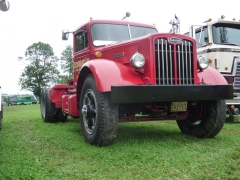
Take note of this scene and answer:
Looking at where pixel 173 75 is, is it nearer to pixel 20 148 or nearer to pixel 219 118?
pixel 219 118

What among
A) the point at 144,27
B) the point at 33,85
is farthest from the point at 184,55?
the point at 33,85

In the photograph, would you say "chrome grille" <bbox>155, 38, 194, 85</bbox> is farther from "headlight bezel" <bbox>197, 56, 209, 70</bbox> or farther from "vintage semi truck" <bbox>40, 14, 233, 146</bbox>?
"headlight bezel" <bbox>197, 56, 209, 70</bbox>

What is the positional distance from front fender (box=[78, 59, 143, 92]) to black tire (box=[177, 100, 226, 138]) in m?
1.47

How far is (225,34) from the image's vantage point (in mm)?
8297

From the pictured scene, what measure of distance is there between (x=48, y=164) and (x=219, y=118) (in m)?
2.96

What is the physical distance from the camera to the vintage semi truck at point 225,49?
795 centimetres

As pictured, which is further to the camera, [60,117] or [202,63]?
[60,117]

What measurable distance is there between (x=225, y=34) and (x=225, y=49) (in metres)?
0.57

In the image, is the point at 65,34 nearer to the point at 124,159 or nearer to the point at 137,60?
the point at 137,60

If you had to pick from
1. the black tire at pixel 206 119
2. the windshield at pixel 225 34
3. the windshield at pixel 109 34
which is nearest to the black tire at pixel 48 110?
the windshield at pixel 109 34

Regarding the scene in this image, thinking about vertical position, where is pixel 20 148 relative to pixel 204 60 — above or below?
below

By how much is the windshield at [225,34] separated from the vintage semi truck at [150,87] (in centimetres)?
344

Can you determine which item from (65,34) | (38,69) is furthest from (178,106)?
(38,69)

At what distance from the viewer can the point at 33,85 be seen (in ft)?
175
